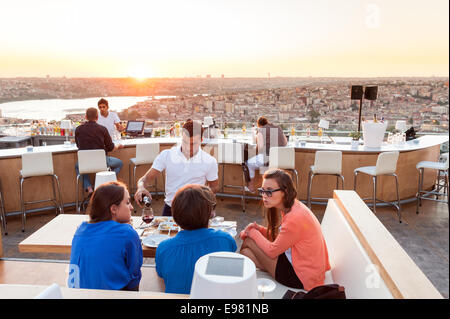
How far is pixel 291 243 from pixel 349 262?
355 millimetres

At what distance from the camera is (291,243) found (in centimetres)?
215

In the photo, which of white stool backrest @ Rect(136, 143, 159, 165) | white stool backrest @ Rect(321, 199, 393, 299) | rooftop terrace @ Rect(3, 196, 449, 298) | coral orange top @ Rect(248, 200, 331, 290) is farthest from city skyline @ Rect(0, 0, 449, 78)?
coral orange top @ Rect(248, 200, 331, 290)

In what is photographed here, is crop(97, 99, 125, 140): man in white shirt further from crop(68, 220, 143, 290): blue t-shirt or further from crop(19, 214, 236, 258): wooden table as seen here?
crop(68, 220, 143, 290): blue t-shirt

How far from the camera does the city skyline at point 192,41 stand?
5230 mm

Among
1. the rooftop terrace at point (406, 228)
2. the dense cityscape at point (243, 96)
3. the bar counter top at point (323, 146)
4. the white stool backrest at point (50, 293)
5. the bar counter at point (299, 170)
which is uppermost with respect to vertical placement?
the dense cityscape at point (243, 96)

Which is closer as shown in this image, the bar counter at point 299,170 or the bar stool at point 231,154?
the bar counter at point 299,170

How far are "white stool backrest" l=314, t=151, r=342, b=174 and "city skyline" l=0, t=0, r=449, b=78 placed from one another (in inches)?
54.5

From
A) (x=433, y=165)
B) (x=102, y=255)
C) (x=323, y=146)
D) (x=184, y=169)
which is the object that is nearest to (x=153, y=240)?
(x=102, y=255)

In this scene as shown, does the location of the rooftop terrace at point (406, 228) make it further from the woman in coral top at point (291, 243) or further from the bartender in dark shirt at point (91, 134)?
the woman in coral top at point (291, 243)

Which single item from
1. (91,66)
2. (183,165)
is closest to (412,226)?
(183,165)

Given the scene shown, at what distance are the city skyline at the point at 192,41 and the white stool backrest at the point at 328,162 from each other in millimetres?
1385

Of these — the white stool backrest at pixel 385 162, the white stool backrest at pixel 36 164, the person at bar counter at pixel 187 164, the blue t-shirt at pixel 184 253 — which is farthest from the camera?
the white stool backrest at pixel 385 162

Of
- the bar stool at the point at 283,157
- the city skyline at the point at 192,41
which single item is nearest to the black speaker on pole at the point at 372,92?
the city skyline at the point at 192,41
